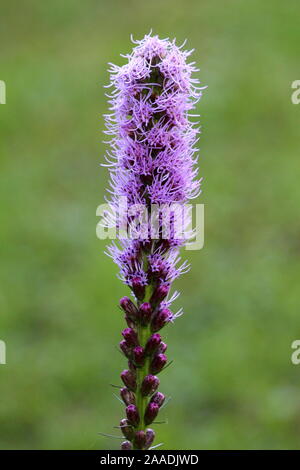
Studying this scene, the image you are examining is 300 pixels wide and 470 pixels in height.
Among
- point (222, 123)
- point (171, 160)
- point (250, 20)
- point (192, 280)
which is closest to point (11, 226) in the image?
point (192, 280)

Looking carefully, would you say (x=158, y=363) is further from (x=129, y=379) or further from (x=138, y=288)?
(x=138, y=288)

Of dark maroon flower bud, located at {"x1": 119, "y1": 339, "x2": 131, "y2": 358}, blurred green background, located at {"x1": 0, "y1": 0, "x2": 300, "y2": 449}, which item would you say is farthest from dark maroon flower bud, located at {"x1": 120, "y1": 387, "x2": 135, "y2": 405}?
blurred green background, located at {"x1": 0, "y1": 0, "x2": 300, "y2": 449}

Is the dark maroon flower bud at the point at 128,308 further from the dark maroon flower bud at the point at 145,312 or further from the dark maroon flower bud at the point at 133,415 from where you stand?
the dark maroon flower bud at the point at 133,415

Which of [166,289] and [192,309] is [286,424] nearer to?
[192,309]

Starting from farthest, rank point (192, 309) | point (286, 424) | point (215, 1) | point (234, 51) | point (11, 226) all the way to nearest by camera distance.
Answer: point (215, 1) → point (234, 51) → point (11, 226) → point (192, 309) → point (286, 424)

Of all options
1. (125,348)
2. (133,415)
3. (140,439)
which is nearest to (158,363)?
(125,348)

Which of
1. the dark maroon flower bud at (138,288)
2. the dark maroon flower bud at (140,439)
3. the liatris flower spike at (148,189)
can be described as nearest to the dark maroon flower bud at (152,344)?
the liatris flower spike at (148,189)
